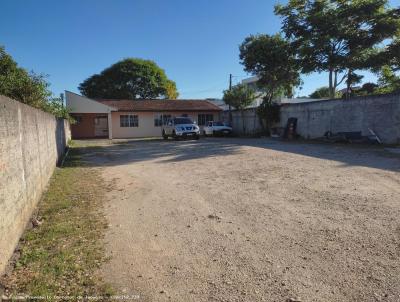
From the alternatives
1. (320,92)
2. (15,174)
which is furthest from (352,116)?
(320,92)

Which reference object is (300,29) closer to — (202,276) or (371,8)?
(371,8)

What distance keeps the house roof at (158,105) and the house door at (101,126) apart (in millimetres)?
1713

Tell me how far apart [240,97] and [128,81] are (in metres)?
23.3

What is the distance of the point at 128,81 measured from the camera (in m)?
50.8

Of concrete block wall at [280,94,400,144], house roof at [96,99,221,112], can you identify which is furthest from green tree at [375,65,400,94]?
house roof at [96,99,221,112]

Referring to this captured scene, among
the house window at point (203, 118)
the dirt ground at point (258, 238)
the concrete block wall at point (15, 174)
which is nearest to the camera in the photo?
the dirt ground at point (258, 238)

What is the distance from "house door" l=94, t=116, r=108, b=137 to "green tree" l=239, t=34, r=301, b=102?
1599 centimetres

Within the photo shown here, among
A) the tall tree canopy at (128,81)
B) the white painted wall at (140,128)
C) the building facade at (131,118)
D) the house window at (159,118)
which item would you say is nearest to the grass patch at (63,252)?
the building facade at (131,118)

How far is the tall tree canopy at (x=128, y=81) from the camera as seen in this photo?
5053 cm

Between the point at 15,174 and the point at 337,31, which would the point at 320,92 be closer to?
the point at 337,31

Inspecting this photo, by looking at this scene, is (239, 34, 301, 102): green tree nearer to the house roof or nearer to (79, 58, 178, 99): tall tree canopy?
the house roof

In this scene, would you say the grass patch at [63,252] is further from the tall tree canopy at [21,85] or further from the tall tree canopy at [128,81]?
the tall tree canopy at [128,81]

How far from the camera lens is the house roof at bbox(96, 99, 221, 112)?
115 ft

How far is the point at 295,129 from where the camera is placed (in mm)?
24375
